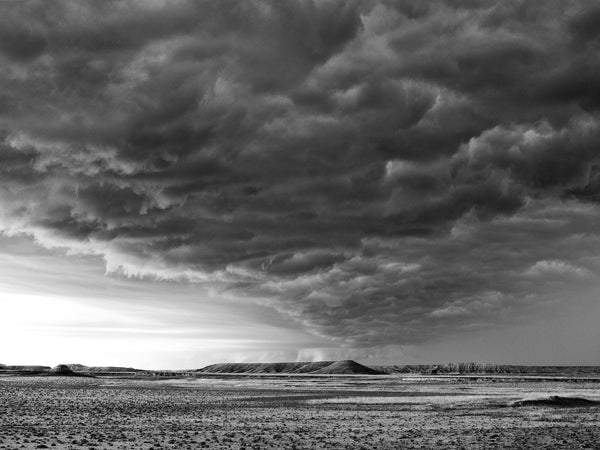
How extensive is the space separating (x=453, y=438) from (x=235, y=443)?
13005 millimetres

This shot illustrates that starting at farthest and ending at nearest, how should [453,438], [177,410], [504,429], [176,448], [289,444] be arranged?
[177,410] < [504,429] < [453,438] < [289,444] < [176,448]

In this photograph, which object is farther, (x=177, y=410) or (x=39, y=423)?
(x=177, y=410)

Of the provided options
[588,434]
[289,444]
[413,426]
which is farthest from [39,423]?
[588,434]

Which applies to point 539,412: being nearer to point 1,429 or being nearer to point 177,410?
point 177,410

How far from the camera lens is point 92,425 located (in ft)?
128

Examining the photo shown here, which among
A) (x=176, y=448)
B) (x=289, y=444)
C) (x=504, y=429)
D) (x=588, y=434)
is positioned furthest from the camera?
(x=504, y=429)

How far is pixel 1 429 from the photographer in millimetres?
33906

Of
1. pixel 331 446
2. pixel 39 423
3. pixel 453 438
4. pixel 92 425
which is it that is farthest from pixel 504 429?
pixel 39 423

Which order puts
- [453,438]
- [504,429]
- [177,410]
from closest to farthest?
[453,438]
[504,429]
[177,410]

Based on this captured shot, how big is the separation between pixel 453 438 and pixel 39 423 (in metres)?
→ 27.2

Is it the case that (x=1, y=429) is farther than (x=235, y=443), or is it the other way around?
(x=1, y=429)

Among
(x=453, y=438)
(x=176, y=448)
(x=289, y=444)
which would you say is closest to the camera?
(x=176, y=448)

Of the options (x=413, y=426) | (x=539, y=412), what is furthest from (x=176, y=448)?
(x=539, y=412)

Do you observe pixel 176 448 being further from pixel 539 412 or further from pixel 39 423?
pixel 539 412
